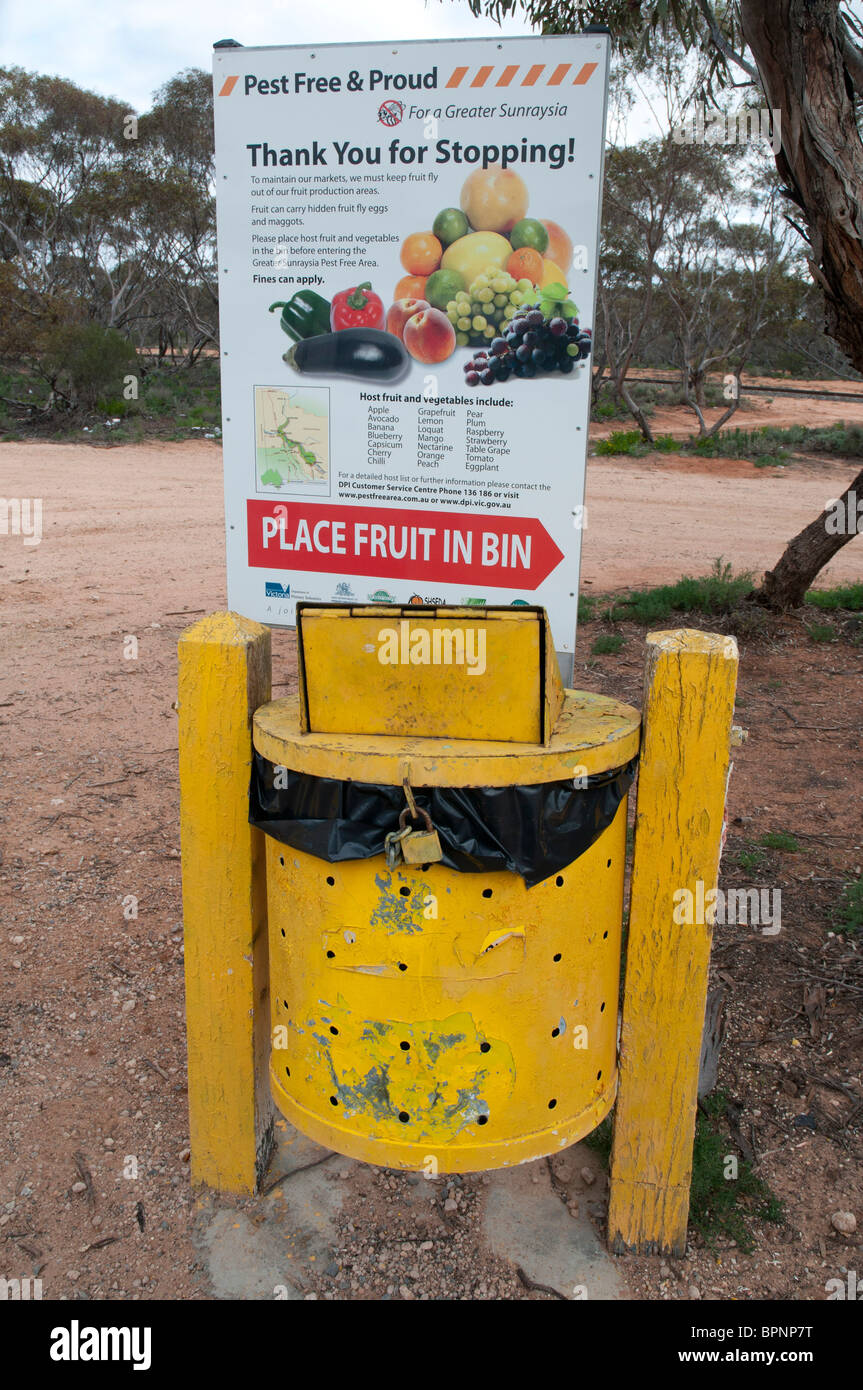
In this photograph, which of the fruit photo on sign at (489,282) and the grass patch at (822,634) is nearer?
the fruit photo on sign at (489,282)

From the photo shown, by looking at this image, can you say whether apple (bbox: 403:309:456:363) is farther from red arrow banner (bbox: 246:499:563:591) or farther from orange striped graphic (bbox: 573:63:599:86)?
orange striped graphic (bbox: 573:63:599:86)

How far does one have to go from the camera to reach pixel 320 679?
6.93 ft

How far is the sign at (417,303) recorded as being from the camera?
8.22 ft

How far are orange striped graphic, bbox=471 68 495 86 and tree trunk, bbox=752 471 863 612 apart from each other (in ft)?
→ 17.4

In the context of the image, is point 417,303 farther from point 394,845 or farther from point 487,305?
point 394,845

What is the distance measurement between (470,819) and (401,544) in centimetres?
107

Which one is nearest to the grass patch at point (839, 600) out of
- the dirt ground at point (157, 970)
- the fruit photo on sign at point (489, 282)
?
the dirt ground at point (157, 970)

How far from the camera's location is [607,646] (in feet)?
23.6

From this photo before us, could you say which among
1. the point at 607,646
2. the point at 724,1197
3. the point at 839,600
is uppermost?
the point at 839,600

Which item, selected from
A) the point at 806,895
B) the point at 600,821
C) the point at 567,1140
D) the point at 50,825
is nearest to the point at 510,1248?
the point at 567,1140

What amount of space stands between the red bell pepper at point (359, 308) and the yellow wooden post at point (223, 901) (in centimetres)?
88

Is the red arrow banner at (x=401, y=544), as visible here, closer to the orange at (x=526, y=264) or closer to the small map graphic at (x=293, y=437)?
the small map graphic at (x=293, y=437)

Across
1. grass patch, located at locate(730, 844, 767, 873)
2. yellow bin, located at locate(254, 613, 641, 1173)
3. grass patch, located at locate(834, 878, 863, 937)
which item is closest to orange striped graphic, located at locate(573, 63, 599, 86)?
yellow bin, located at locate(254, 613, 641, 1173)

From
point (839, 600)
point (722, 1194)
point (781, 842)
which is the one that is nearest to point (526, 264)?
point (722, 1194)
